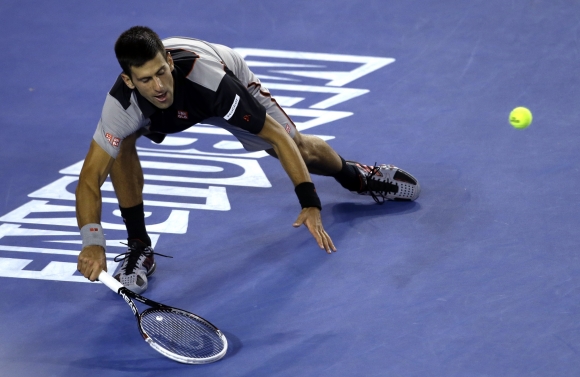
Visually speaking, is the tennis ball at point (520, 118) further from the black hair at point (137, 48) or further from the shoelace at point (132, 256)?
the black hair at point (137, 48)

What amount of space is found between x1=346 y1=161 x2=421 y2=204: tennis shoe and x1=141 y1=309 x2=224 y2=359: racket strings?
1.71 metres

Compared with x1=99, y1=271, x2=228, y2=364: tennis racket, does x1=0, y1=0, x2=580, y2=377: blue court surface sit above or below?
above

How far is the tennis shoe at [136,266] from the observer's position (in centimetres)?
463

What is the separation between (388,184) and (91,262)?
6.73 feet

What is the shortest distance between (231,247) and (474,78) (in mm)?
2921

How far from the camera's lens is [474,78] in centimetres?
697

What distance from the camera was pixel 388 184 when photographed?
5398 mm

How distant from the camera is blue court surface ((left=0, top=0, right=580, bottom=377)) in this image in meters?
4.11

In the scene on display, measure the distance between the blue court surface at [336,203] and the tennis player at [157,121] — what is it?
1.32 ft

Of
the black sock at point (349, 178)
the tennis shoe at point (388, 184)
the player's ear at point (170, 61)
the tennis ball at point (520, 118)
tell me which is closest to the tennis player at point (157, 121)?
the player's ear at point (170, 61)

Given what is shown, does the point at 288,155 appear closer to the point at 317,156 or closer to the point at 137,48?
the point at 317,156

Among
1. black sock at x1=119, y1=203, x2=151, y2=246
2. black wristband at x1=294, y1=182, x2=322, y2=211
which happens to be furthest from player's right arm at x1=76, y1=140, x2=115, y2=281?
black wristband at x1=294, y1=182, x2=322, y2=211

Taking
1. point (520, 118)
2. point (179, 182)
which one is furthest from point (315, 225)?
point (520, 118)

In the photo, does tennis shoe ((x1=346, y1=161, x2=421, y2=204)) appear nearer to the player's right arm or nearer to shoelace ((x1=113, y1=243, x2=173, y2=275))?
shoelace ((x1=113, y1=243, x2=173, y2=275))
